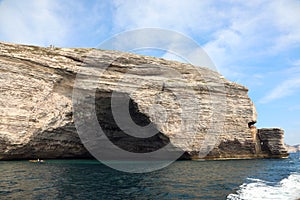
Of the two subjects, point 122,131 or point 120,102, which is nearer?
point 120,102

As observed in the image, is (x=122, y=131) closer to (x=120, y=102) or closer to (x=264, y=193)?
(x=120, y=102)

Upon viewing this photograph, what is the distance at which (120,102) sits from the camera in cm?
3544

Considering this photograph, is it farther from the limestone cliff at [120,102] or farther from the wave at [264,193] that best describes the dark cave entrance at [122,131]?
the wave at [264,193]

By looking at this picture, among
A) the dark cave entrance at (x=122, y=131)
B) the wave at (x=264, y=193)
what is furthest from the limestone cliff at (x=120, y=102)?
the wave at (x=264, y=193)

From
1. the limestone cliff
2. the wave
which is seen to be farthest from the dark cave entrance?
the wave

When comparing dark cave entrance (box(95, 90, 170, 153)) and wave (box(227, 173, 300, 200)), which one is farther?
dark cave entrance (box(95, 90, 170, 153))

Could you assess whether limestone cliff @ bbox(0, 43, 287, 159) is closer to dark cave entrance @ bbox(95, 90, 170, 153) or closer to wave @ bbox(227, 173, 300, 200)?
dark cave entrance @ bbox(95, 90, 170, 153)

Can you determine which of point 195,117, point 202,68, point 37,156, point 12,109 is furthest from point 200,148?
point 12,109

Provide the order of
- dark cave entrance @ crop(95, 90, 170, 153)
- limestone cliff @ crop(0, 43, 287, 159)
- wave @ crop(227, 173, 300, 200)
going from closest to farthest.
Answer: wave @ crop(227, 173, 300, 200)
limestone cliff @ crop(0, 43, 287, 159)
dark cave entrance @ crop(95, 90, 170, 153)

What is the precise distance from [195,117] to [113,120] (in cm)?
1225

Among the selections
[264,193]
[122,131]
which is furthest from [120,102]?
[264,193]

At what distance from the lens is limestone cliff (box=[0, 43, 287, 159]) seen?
98.1 ft

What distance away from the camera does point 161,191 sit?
14.0 meters

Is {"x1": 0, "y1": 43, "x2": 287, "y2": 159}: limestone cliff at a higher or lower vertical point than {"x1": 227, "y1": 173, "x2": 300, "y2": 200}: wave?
higher
